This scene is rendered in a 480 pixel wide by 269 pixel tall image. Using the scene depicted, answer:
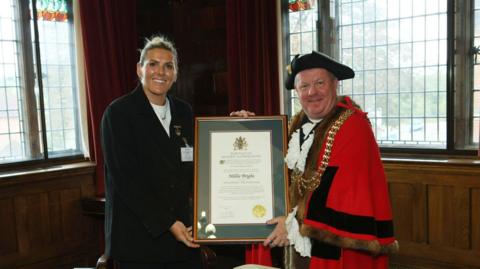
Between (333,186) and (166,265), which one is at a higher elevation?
(333,186)

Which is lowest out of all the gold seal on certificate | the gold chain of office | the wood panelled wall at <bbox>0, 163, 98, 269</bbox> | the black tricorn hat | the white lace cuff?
the wood panelled wall at <bbox>0, 163, 98, 269</bbox>

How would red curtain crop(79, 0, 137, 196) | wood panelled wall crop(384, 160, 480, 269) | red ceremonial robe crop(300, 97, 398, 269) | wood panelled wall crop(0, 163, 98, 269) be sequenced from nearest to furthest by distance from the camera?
red ceremonial robe crop(300, 97, 398, 269) → wood panelled wall crop(384, 160, 480, 269) → wood panelled wall crop(0, 163, 98, 269) → red curtain crop(79, 0, 137, 196)

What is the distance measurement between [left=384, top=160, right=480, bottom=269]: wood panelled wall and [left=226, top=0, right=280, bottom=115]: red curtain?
3.83ft

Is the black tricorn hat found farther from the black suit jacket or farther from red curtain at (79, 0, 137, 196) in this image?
red curtain at (79, 0, 137, 196)

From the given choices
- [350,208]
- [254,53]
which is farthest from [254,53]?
[350,208]

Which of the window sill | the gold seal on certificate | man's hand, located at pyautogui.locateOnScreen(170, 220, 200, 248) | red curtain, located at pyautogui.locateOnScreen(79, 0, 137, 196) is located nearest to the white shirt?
man's hand, located at pyautogui.locateOnScreen(170, 220, 200, 248)

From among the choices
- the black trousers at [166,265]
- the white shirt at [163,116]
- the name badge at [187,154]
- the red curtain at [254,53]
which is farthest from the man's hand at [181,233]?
the red curtain at [254,53]

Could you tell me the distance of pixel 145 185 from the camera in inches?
77.1

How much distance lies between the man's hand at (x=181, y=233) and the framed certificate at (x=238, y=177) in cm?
3

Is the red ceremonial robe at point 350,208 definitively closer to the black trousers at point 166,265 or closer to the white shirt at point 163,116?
the black trousers at point 166,265

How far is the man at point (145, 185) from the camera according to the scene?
6.35 ft

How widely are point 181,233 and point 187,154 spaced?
0.35 metres

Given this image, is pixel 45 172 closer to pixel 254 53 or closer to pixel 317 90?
pixel 254 53

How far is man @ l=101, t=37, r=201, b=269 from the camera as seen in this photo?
1.94 meters
